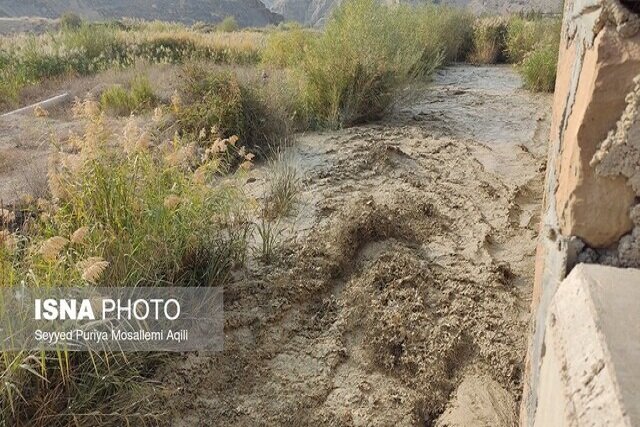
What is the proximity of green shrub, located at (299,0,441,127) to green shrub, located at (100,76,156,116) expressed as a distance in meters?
2.04

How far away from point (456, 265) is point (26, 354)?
7.34 feet

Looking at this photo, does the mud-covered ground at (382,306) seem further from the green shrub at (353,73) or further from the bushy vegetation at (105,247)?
the green shrub at (353,73)

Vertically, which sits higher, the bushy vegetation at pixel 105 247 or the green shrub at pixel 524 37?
the green shrub at pixel 524 37

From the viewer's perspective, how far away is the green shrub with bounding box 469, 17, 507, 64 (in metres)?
10.7

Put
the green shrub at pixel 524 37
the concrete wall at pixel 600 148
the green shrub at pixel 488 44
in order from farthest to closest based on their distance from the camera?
the green shrub at pixel 488 44
the green shrub at pixel 524 37
the concrete wall at pixel 600 148

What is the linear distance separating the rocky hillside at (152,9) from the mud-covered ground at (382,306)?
4507 cm

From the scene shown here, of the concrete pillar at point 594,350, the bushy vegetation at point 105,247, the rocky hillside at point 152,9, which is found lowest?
the bushy vegetation at point 105,247

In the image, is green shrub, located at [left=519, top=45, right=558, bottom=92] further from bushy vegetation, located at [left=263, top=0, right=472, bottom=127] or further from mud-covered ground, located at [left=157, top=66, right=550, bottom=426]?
mud-covered ground, located at [left=157, top=66, right=550, bottom=426]

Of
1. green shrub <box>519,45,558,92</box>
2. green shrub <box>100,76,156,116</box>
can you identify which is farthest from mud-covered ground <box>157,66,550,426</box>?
green shrub <box>519,45,558,92</box>

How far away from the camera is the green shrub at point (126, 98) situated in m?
6.27

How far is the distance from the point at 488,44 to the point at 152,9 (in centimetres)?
4363

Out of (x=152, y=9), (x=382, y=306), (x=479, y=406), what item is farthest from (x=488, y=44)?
(x=152, y=9)

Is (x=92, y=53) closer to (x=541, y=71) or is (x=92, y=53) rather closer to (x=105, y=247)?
(x=541, y=71)

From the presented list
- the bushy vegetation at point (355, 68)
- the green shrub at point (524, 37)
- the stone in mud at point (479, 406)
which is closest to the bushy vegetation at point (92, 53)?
the bushy vegetation at point (355, 68)
